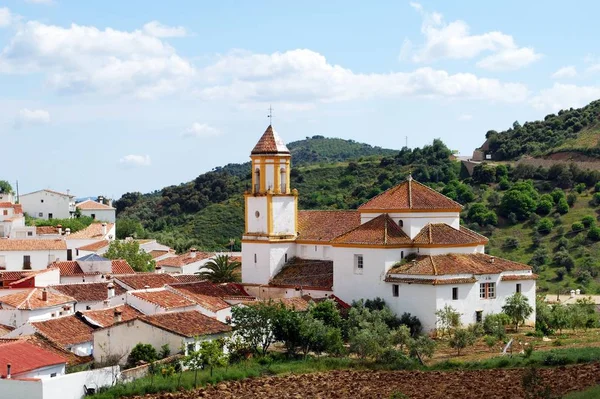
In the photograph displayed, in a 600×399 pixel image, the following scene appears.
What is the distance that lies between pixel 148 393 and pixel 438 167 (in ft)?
191

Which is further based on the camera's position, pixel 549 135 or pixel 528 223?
pixel 549 135

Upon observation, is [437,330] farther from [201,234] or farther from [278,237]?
[201,234]

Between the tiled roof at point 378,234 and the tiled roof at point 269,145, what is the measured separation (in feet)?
21.1

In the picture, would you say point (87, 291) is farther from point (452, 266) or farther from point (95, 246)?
point (95, 246)

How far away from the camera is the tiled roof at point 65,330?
122 feet

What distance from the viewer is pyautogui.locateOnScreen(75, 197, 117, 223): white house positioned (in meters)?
94.9

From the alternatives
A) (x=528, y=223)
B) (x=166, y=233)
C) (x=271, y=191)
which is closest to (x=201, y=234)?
(x=166, y=233)

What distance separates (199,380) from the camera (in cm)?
3256

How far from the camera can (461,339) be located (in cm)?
3731

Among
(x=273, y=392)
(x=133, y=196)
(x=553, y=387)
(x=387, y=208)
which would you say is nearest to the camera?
(x=553, y=387)

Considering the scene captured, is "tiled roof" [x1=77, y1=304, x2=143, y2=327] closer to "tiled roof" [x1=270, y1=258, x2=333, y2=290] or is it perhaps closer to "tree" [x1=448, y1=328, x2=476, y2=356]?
"tiled roof" [x1=270, y1=258, x2=333, y2=290]

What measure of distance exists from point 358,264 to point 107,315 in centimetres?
1038

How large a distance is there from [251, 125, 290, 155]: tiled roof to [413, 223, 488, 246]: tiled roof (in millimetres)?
8806

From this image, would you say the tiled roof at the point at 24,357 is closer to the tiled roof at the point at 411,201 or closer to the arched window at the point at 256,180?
the tiled roof at the point at 411,201
